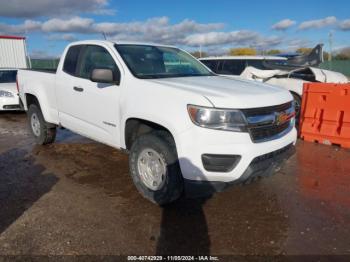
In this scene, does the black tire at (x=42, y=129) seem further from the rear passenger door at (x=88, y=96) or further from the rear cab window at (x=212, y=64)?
the rear cab window at (x=212, y=64)

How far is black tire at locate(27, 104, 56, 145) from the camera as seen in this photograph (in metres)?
6.34

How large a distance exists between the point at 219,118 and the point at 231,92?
391 mm

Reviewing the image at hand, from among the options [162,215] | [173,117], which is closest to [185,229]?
[162,215]

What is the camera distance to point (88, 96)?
4629mm

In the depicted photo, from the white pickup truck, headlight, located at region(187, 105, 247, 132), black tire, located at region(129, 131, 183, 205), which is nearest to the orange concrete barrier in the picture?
the white pickup truck

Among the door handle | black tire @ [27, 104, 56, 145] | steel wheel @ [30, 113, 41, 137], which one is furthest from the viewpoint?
steel wheel @ [30, 113, 41, 137]

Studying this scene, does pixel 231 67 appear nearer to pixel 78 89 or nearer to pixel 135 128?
pixel 78 89

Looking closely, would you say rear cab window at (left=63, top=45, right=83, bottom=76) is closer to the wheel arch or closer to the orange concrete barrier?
the wheel arch

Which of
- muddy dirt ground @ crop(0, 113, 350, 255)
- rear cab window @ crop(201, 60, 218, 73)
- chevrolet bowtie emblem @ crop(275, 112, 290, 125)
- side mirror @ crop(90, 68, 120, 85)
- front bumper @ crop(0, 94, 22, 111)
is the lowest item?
muddy dirt ground @ crop(0, 113, 350, 255)

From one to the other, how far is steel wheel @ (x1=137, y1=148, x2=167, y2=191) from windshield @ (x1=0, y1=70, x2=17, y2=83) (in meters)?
9.47

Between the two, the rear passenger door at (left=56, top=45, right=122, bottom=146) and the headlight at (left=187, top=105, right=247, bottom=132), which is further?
the rear passenger door at (left=56, top=45, right=122, bottom=146)

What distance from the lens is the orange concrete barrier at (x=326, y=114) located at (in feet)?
20.8

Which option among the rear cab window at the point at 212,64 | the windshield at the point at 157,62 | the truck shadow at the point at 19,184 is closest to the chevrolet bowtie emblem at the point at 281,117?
the windshield at the point at 157,62

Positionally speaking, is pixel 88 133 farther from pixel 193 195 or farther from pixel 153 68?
pixel 193 195
